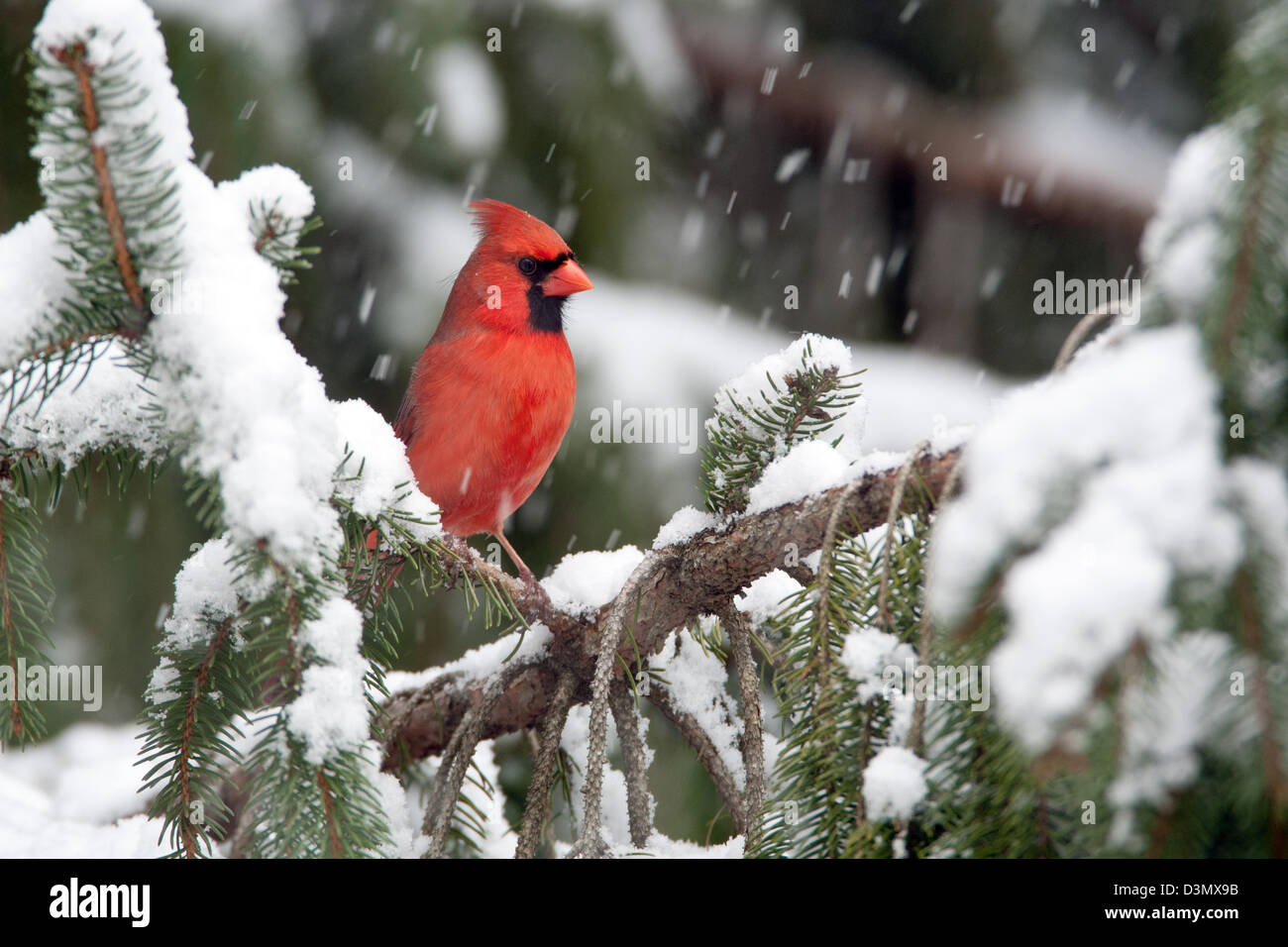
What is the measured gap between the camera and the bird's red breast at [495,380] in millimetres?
2439

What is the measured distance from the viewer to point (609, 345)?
322 centimetres

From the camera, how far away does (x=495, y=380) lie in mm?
2469

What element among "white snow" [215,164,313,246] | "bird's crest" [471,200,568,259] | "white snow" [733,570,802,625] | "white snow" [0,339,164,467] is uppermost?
"bird's crest" [471,200,568,259]

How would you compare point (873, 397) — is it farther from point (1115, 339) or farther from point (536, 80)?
point (1115, 339)

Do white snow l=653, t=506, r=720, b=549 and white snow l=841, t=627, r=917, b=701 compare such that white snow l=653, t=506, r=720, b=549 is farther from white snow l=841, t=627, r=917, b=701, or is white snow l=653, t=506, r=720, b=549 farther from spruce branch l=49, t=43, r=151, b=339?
spruce branch l=49, t=43, r=151, b=339

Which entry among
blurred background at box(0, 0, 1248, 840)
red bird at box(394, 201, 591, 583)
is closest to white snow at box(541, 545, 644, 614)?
blurred background at box(0, 0, 1248, 840)

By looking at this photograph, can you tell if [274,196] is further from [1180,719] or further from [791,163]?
[791,163]

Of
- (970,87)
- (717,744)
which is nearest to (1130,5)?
(970,87)

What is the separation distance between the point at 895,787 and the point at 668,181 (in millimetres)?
3238

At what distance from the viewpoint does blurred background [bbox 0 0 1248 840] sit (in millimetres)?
2656

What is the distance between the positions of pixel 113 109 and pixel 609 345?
232cm

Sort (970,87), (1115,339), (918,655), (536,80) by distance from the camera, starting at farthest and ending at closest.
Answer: (970,87)
(536,80)
(918,655)
(1115,339)

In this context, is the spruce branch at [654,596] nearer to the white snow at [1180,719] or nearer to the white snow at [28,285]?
A: the white snow at [1180,719]

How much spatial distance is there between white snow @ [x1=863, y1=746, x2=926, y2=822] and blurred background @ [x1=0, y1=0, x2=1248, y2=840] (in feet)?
2.53
